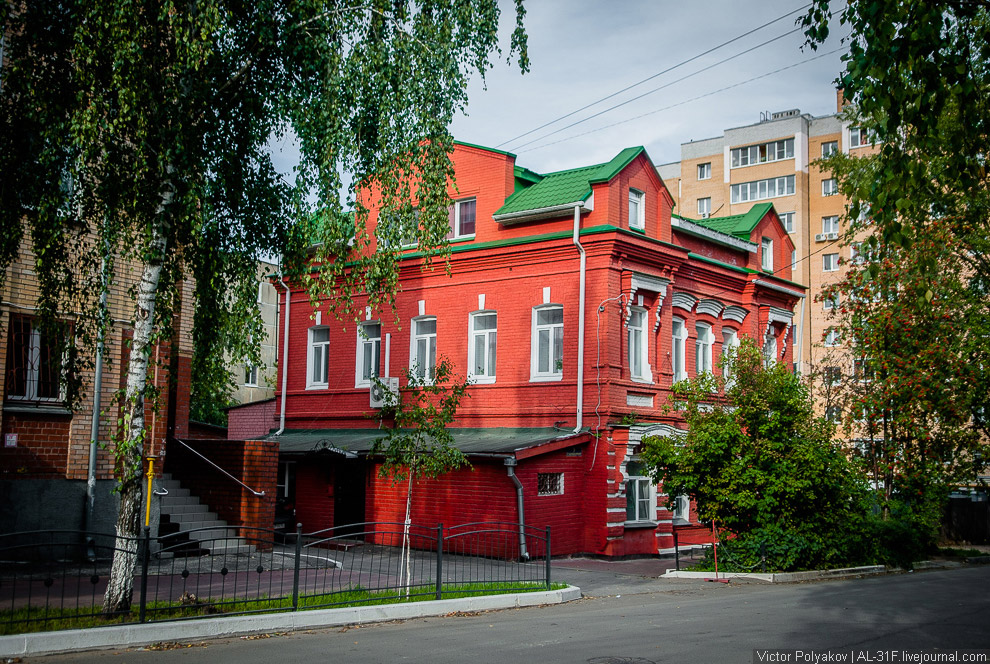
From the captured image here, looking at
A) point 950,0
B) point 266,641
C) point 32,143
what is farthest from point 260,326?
point 950,0

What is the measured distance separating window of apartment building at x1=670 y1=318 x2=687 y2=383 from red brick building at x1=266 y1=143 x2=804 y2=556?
57 millimetres

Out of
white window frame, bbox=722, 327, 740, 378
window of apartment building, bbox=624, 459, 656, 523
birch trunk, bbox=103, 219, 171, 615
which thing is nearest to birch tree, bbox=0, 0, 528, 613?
birch trunk, bbox=103, 219, 171, 615

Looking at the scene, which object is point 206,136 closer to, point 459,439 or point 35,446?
point 35,446

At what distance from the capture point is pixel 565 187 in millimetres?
24219

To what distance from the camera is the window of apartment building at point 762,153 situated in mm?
58469

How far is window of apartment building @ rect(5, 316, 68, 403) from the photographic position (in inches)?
608

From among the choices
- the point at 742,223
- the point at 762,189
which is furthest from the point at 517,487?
the point at 762,189

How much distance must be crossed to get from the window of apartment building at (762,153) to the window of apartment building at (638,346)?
127ft

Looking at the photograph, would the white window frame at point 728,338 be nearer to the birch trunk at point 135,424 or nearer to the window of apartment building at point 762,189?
the birch trunk at point 135,424

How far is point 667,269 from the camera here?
80.3 ft

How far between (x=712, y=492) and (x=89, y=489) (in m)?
12.3

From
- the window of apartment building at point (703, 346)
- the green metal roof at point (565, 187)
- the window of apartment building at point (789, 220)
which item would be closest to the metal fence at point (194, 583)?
the green metal roof at point (565, 187)

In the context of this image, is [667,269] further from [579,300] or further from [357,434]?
[357,434]

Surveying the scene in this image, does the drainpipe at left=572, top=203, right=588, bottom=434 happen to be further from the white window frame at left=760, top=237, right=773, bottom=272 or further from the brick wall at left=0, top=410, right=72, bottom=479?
the brick wall at left=0, top=410, right=72, bottom=479
